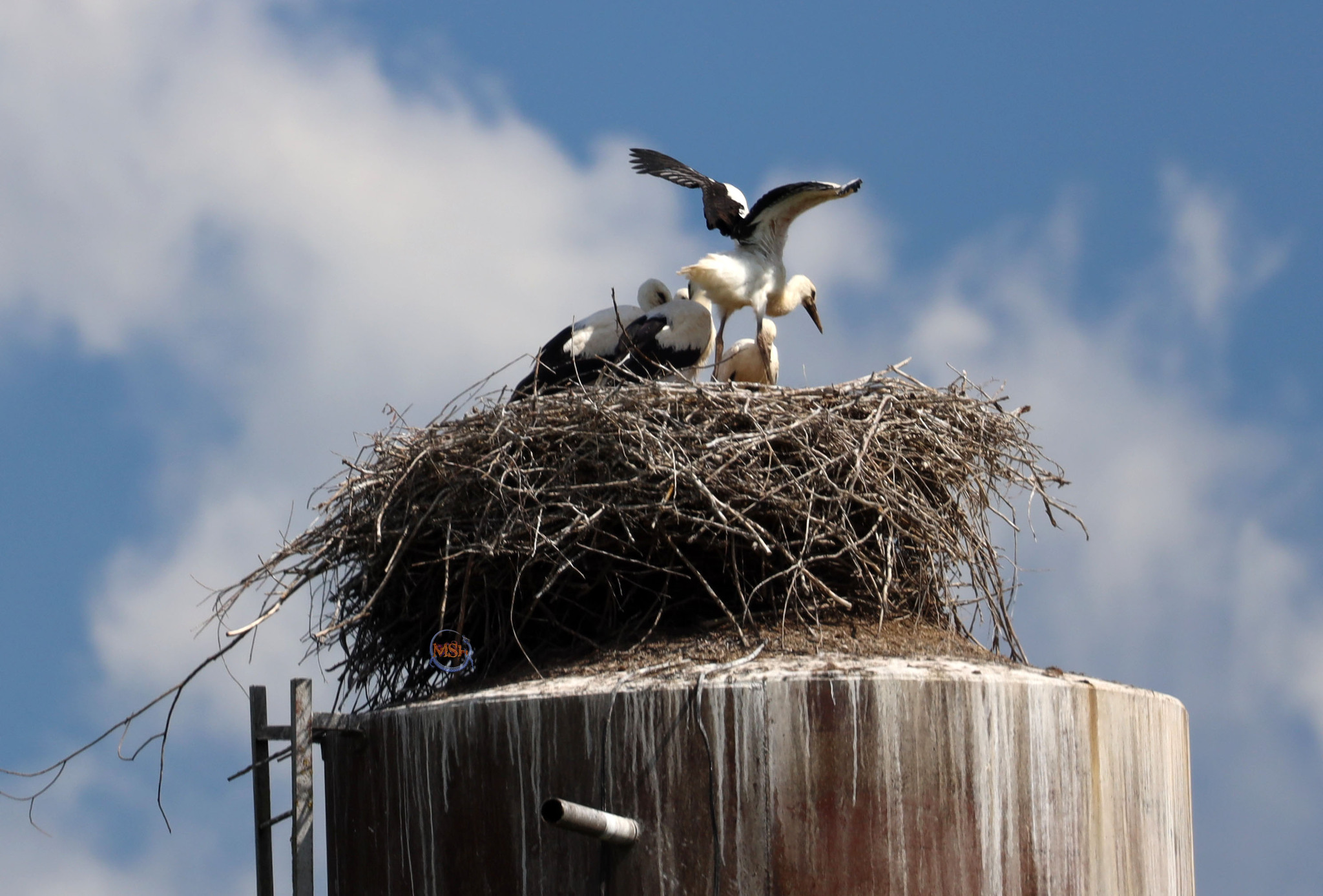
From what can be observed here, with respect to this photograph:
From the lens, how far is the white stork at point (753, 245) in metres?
8.69

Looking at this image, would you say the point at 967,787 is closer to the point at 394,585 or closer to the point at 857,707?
the point at 857,707

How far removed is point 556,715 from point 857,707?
3.75 ft

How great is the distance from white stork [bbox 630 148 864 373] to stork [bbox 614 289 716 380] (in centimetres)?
17

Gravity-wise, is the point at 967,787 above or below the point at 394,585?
below

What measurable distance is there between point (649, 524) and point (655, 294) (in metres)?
3.09

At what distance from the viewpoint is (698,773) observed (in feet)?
18.0

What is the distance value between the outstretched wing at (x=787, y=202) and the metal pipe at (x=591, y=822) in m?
4.29

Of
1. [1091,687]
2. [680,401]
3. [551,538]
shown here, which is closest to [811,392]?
[680,401]

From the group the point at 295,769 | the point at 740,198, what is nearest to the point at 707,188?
the point at 740,198

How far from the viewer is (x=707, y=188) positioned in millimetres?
9414

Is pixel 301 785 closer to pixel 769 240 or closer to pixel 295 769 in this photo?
pixel 295 769

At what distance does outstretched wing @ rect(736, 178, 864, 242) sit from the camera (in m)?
8.58

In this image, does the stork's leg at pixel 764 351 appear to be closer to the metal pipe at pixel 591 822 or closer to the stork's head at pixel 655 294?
the stork's head at pixel 655 294

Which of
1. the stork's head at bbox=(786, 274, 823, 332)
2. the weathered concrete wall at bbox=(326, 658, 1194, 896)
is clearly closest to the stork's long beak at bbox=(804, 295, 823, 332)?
the stork's head at bbox=(786, 274, 823, 332)
